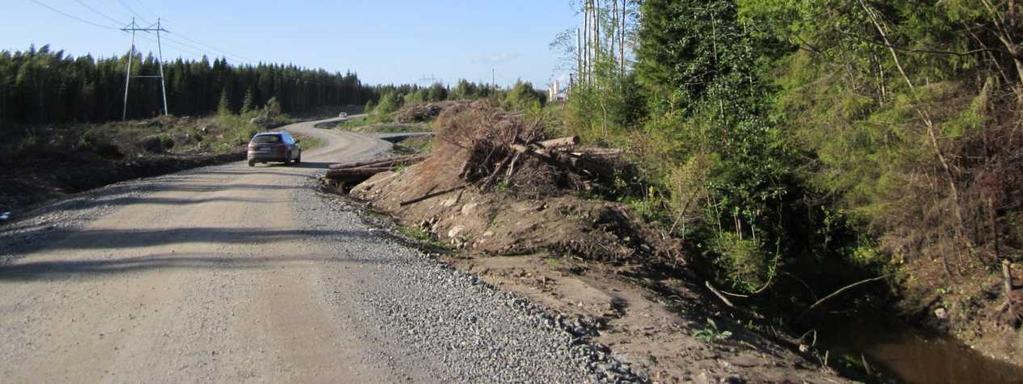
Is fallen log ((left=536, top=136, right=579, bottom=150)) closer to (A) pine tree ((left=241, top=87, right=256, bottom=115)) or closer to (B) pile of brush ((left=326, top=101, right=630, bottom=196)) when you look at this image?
(B) pile of brush ((left=326, top=101, right=630, bottom=196))

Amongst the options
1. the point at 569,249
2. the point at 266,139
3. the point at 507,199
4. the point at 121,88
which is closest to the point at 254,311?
the point at 569,249

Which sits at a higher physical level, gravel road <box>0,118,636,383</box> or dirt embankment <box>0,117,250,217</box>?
dirt embankment <box>0,117,250,217</box>

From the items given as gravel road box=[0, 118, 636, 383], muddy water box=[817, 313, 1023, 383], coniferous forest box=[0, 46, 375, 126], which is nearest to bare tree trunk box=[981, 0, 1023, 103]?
muddy water box=[817, 313, 1023, 383]

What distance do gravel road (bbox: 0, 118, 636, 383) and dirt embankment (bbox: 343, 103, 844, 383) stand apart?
737mm

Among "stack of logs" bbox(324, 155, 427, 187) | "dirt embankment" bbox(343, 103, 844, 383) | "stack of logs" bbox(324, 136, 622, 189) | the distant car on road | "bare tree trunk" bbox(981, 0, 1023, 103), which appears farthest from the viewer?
the distant car on road

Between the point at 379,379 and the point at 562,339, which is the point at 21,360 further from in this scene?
the point at 562,339

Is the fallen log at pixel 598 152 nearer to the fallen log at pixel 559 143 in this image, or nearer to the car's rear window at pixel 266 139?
the fallen log at pixel 559 143

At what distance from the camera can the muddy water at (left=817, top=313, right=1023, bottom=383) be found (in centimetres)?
1189

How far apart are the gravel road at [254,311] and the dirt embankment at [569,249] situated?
2.42 ft

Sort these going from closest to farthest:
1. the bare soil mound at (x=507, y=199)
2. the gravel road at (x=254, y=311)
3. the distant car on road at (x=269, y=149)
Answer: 1. the gravel road at (x=254, y=311)
2. the bare soil mound at (x=507, y=199)
3. the distant car on road at (x=269, y=149)

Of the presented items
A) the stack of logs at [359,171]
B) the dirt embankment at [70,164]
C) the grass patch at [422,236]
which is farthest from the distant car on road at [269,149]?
the grass patch at [422,236]

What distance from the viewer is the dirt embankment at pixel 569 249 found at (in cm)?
780

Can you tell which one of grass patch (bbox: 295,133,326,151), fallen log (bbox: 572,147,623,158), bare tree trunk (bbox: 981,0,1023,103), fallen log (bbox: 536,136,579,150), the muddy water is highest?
bare tree trunk (bbox: 981,0,1023,103)

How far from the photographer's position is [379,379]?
6082 mm
